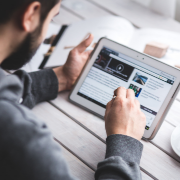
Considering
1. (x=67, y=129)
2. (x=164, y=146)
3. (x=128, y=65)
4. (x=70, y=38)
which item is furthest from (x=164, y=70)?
(x=70, y=38)

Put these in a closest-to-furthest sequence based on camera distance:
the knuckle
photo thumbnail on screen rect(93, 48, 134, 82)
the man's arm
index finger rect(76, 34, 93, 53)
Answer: the man's arm → the knuckle → photo thumbnail on screen rect(93, 48, 134, 82) → index finger rect(76, 34, 93, 53)

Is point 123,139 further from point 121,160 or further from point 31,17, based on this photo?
point 31,17

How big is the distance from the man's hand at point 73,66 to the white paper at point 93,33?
0.23ft

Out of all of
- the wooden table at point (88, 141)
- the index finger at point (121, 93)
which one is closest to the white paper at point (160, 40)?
the wooden table at point (88, 141)

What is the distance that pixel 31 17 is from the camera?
49cm

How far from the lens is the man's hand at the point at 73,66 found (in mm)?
841

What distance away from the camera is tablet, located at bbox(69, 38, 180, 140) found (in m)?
0.70

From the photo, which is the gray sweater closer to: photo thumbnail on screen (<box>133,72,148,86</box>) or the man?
the man

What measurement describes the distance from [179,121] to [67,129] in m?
0.36

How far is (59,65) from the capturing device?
0.92 metres

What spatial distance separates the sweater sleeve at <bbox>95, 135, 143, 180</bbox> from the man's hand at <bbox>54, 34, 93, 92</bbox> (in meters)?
0.31

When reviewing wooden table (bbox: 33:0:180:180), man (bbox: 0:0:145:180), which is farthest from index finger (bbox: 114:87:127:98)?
wooden table (bbox: 33:0:180:180)

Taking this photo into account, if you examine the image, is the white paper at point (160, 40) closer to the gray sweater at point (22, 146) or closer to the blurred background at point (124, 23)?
the blurred background at point (124, 23)

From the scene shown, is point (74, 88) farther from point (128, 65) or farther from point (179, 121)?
point (179, 121)
